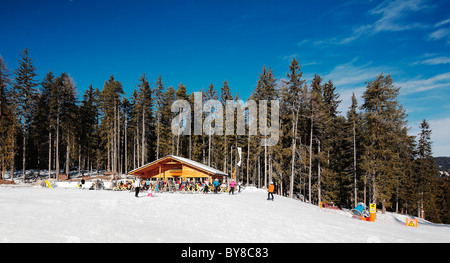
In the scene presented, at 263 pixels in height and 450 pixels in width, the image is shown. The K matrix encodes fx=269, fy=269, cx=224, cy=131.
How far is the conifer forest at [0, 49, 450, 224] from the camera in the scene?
29.7 m

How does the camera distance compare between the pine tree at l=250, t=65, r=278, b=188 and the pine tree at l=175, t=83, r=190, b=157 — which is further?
→ the pine tree at l=175, t=83, r=190, b=157

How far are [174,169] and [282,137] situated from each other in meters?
15.1

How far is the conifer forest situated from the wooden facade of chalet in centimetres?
816

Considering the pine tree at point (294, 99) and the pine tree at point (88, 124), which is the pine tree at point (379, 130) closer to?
the pine tree at point (294, 99)

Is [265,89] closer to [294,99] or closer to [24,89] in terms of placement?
[294,99]

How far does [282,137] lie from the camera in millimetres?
36719

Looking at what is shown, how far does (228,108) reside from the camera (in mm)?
44219

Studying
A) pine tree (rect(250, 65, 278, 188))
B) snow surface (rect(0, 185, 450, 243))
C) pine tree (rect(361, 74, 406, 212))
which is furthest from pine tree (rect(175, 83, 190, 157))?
snow surface (rect(0, 185, 450, 243))

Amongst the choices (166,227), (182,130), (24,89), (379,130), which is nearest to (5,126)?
(24,89)

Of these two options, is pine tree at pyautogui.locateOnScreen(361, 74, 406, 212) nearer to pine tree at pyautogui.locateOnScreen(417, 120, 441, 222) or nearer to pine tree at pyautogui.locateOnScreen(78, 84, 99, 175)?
pine tree at pyautogui.locateOnScreen(417, 120, 441, 222)

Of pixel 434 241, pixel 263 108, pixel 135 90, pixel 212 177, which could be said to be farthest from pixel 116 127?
pixel 434 241

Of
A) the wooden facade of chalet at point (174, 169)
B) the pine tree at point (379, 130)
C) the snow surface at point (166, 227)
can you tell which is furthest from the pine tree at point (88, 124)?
the pine tree at point (379, 130)

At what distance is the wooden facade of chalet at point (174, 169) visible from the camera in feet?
98.1
